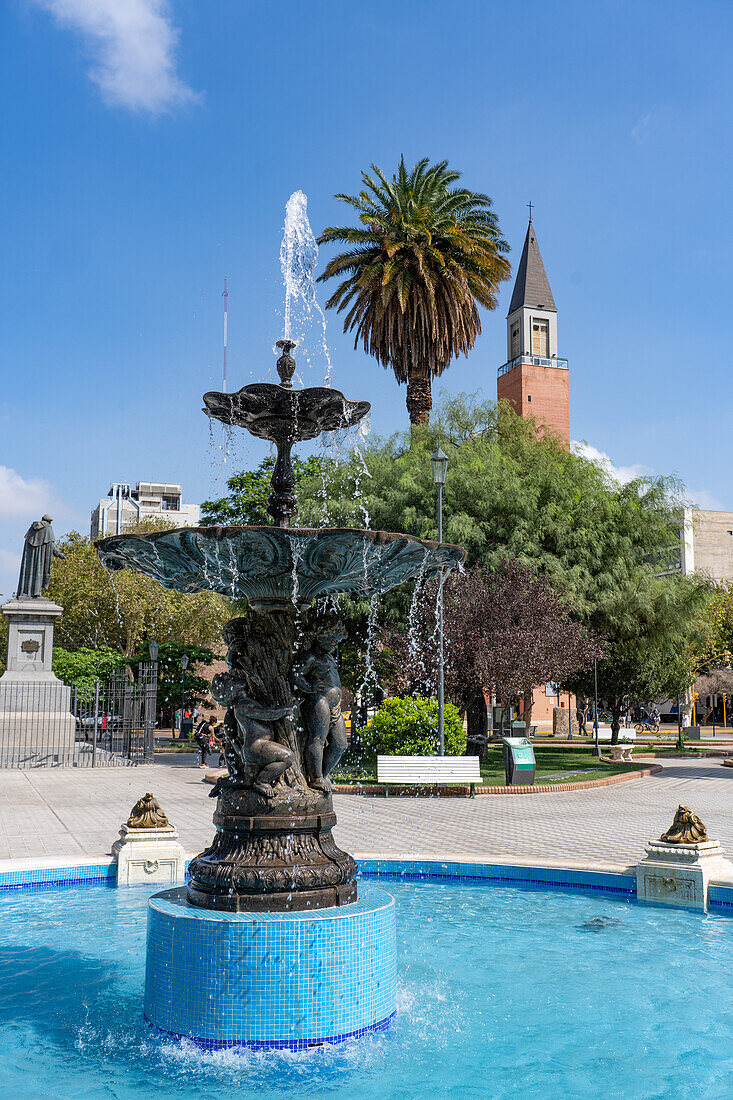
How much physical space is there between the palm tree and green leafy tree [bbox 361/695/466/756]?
11.6m

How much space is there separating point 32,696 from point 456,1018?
22.7 metres

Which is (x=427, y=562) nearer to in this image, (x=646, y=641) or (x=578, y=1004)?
(x=578, y=1004)

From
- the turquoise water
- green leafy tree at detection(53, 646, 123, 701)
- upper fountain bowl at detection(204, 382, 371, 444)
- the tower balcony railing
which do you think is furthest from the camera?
the tower balcony railing

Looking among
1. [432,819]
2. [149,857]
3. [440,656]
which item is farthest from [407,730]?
[149,857]

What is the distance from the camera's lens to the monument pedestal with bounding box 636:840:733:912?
840cm

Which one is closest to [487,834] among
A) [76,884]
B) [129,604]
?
[76,884]

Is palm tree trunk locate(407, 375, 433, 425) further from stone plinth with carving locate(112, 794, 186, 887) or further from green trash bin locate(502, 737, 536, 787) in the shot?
stone plinth with carving locate(112, 794, 186, 887)

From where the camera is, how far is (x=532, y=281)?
64.2 meters

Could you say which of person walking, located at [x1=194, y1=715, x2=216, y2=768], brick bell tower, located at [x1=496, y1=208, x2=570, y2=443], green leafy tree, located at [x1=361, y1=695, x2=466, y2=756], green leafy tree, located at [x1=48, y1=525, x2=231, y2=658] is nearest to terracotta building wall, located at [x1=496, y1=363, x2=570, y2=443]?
brick bell tower, located at [x1=496, y1=208, x2=570, y2=443]

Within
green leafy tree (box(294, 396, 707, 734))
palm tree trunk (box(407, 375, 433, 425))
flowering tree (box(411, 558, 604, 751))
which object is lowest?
flowering tree (box(411, 558, 604, 751))

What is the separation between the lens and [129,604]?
43281 millimetres

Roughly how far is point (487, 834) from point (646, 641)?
52.9 feet

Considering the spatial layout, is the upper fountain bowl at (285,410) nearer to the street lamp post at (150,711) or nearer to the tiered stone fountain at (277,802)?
the tiered stone fountain at (277,802)

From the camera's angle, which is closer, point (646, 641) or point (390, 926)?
point (390, 926)
